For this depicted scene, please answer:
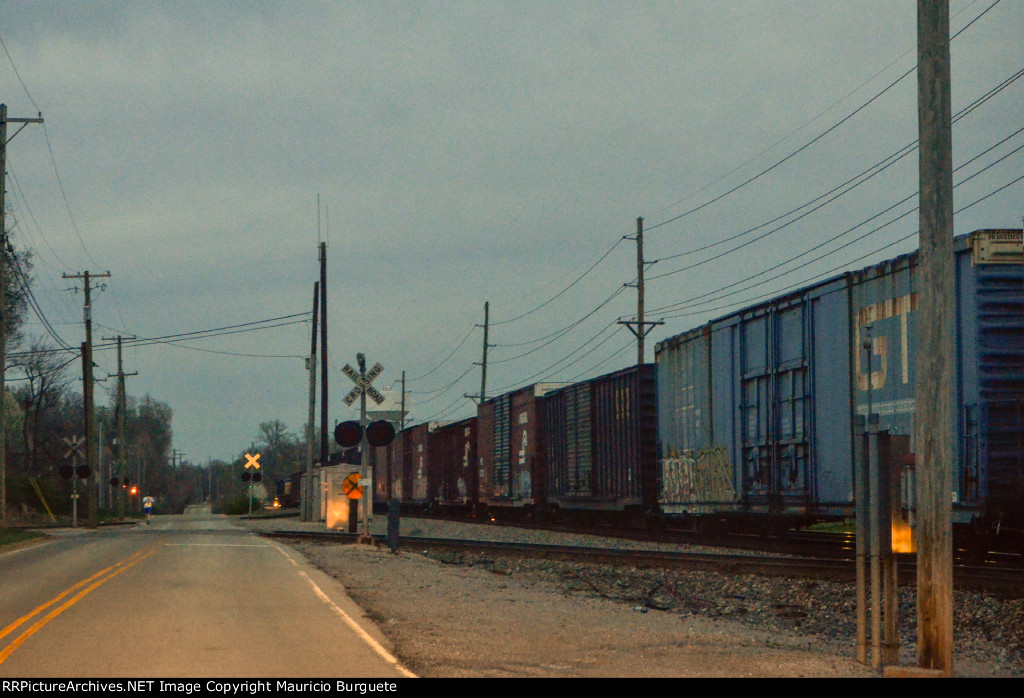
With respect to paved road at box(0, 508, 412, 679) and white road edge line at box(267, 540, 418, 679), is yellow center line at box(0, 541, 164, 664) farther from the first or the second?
white road edge line at box(267, 540, 418, 679)

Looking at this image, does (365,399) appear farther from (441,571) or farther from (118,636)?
(118,636)

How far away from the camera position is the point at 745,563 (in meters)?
17.4

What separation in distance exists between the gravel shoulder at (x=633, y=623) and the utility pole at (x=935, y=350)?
812 mm

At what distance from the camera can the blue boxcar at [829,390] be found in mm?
14844

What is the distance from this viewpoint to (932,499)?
8.89 meters

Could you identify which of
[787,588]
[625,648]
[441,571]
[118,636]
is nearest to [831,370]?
[787,588]

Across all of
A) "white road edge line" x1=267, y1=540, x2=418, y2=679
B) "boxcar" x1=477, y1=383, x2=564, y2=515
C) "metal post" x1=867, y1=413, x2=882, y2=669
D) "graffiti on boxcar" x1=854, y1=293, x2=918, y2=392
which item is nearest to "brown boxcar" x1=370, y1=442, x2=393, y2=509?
"boxcar" x1=477, y1=383, x2=564, y2=515

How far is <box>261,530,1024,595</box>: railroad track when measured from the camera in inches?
528

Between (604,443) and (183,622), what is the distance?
62.2ft

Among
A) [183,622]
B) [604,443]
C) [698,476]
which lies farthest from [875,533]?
[604,443]

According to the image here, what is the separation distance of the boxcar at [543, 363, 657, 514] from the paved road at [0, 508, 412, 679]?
9682 millimetres

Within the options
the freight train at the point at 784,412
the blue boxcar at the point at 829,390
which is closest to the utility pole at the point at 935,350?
the freight train at the point at 784,412
